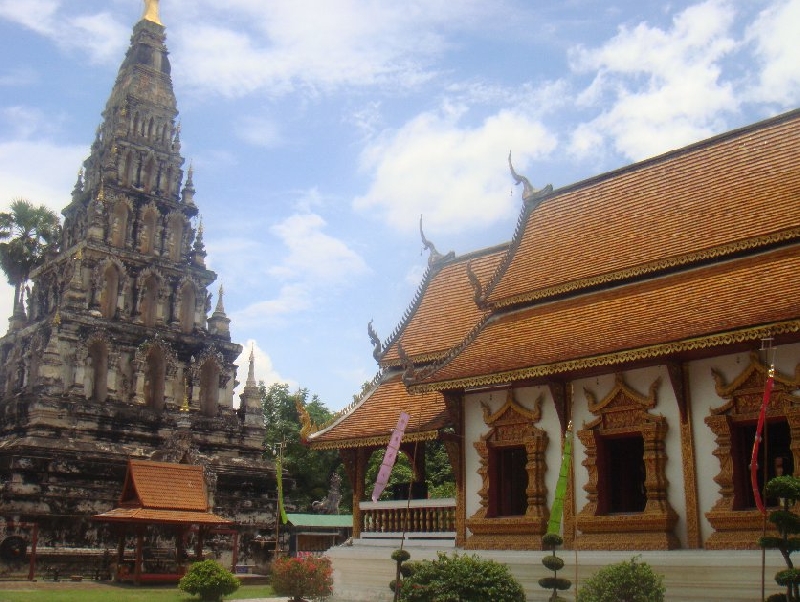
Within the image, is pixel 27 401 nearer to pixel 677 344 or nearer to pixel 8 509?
pixel 8 509

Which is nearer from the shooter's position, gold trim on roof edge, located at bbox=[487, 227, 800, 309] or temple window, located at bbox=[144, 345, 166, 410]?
gold trim on roof edge, located at bbox=[487, 227, 800, 309]

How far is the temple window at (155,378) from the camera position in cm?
3725

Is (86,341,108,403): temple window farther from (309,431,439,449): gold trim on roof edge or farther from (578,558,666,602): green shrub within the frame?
(578,558,666,602): green shrub

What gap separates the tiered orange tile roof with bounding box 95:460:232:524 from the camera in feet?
78.9

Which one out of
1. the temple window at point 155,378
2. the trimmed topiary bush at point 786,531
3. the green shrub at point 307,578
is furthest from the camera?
the temple window at point 155,378

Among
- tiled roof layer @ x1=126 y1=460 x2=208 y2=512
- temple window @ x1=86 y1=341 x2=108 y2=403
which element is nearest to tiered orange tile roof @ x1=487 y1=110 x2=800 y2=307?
tiled roof layer @ x1=126 y1=460 x2=208 y2=512

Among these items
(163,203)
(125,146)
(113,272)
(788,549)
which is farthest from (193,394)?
(788,549)

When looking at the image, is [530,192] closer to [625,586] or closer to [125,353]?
[625,586]

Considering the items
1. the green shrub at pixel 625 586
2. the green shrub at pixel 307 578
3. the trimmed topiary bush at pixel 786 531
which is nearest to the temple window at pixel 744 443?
the green shrub at pixel 625 586

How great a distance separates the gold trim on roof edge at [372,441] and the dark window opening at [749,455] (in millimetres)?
5570

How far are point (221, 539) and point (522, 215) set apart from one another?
19846 mm

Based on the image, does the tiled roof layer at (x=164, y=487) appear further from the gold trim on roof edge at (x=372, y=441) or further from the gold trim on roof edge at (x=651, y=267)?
the gold trim on roof edge at (x=651, y=267)

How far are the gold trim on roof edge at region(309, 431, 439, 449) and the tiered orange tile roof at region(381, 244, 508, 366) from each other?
232 centimetres

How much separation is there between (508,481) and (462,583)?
343cm
